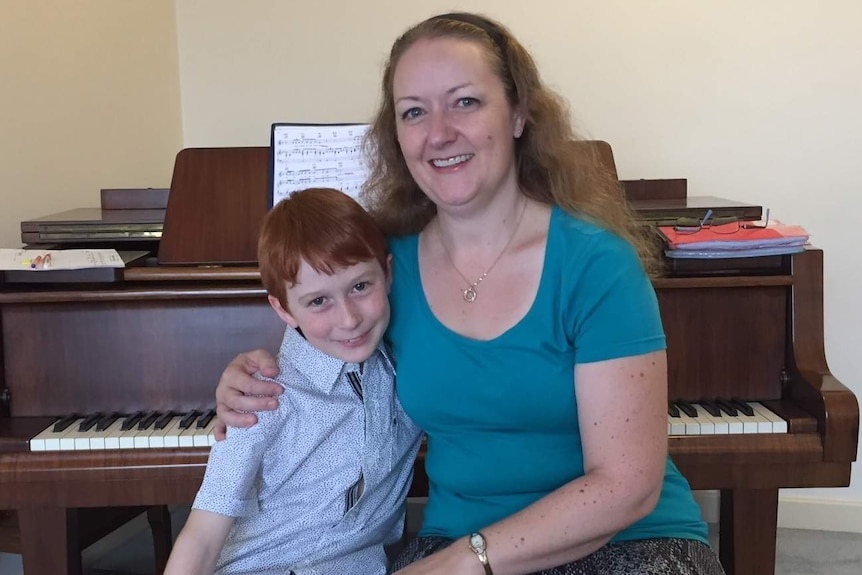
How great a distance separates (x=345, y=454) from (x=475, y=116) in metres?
0.55

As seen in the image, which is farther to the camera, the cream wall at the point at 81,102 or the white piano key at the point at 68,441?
the cream wall at the point at 81,102

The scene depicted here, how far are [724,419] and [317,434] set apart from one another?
82cm

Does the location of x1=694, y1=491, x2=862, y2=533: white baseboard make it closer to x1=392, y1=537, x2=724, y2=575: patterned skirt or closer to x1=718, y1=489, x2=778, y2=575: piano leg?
x1=718, y1=489, x2=778, y2=575: piano leg

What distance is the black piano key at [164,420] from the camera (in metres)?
1.58

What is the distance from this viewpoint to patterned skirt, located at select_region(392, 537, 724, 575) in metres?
1.14

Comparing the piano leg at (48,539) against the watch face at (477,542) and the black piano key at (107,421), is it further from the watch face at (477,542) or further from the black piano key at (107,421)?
the watch face at (477,542)

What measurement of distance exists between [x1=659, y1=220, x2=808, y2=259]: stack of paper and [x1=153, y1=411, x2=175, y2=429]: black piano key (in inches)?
41.8

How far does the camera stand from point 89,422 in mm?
1607

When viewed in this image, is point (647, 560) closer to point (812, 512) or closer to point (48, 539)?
point (48, 539)

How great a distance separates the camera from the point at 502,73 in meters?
1.20

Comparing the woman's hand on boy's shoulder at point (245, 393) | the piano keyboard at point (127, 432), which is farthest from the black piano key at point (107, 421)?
the woman's hand on boy's shoulder at point (245, 393)

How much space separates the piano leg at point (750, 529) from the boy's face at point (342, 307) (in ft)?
2.95

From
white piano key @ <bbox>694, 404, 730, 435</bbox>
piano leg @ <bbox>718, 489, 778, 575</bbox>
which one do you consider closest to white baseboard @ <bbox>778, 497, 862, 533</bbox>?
piano leg @ <bbox>718, 489, 778, 575</bbox>

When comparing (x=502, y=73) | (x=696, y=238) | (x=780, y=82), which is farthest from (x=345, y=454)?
(x=780, y=82)
